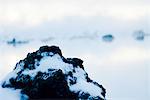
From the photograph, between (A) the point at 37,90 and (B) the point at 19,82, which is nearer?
(A) the point at 37,90

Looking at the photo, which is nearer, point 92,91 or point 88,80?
point 92,91

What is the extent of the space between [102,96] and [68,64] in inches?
56.1

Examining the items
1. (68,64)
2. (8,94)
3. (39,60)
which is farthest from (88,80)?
(8,94)

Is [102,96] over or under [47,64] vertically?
under

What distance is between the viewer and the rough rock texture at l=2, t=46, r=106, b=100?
11.3 metres

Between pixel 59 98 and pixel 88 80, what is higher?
pixel 88 80

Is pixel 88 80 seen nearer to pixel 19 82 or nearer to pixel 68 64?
pixel 68 64

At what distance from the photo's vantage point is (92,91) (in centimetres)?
1168

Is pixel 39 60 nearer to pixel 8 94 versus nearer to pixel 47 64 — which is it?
pixel 47 64

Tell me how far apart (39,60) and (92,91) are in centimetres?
192

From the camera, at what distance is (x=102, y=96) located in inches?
466

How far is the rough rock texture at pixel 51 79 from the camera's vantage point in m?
11.3

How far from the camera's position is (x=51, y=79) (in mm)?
11188

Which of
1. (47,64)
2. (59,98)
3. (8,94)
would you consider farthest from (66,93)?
(8,94)
